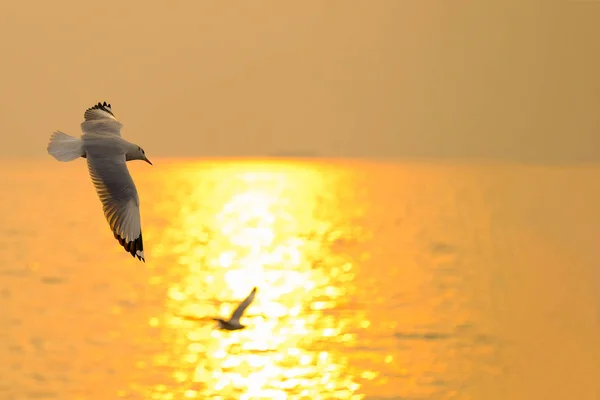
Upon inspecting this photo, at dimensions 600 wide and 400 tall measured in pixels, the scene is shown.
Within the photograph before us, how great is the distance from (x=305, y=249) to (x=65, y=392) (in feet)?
161

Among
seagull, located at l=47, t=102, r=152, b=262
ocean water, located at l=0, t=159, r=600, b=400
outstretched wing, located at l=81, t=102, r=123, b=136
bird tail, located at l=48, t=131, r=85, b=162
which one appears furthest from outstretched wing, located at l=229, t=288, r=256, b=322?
ocean water, located at l=0, t=159, r=600, b=400

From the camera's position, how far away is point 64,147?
11.8 metres

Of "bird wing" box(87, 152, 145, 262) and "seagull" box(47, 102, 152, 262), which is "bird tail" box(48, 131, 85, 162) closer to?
"seagull" box(47, 102, 152, 262)

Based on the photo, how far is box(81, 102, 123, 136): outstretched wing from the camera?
1263cm

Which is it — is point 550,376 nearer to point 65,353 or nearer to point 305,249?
Answer: point 65,353

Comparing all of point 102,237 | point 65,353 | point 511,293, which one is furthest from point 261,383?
point 102,237

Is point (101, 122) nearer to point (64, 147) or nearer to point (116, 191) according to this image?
point (64, 147)

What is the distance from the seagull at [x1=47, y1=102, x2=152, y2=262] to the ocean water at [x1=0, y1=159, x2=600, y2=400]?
23.8 metres

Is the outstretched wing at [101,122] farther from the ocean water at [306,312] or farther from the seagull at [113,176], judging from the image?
the ocean water at [306,312]

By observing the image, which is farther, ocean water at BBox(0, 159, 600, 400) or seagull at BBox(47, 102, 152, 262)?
ocean water at BBox(0, 159, 600, 400)

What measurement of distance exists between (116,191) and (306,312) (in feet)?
130

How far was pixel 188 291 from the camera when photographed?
58.6 metres

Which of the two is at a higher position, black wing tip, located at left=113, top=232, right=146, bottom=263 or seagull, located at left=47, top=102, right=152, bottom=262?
seagull, located at left=47, top=102, right=152, bottom=262

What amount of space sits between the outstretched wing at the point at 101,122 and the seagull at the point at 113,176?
12.4 inches
